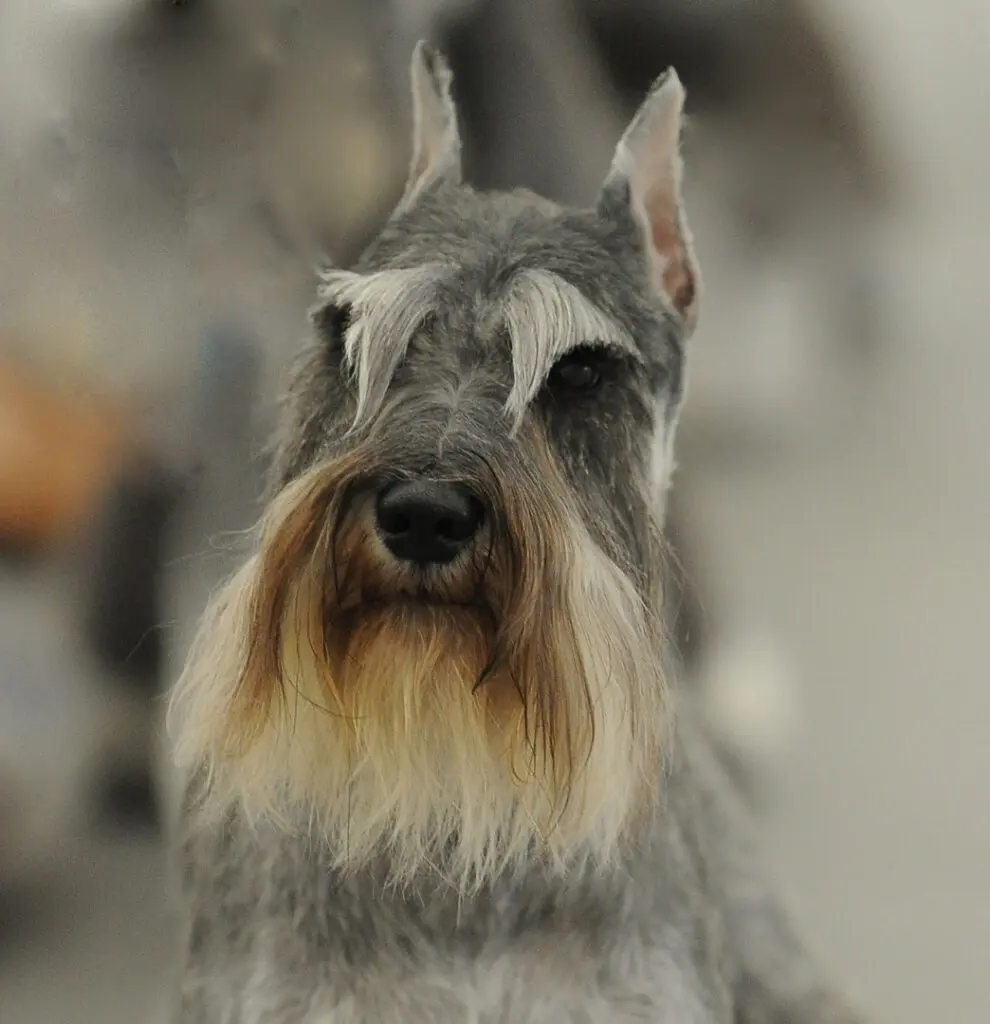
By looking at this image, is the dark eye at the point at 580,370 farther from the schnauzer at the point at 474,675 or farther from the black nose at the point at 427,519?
the black nose at the point at 427,519

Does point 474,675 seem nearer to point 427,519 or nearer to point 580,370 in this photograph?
point 427,519

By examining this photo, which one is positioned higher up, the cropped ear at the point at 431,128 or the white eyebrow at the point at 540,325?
the cropped ear at the point at 431,128

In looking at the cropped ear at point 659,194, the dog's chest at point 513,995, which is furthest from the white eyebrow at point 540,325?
the dog's chest at point 513,995

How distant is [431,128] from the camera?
1041 mm

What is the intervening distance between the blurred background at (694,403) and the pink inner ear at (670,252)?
0.05m

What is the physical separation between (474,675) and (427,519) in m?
0.15

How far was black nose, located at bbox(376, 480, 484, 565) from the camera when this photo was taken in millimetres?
766

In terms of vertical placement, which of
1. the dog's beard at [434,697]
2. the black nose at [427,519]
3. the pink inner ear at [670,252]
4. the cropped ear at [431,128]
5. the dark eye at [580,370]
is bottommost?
the dog's beard at [434,697]

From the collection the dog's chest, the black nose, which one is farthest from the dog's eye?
the dog's chest

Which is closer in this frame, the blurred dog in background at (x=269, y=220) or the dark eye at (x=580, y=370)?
the dark eye at (x=580, y=370)

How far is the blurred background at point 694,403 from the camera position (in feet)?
3.45

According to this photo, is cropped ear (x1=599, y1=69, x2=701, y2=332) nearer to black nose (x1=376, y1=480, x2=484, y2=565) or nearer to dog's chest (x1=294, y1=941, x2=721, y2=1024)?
black nose (x1=376, y1=480, x2=484, y2=565)

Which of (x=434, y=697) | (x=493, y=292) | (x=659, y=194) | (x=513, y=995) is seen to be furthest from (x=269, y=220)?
(x=513, y=995)

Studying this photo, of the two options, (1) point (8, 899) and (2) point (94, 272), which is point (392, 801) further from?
(2) point (94, 272)
